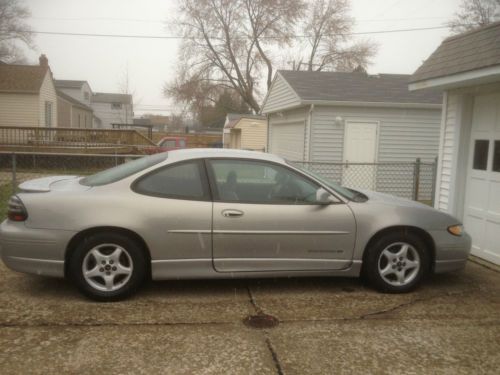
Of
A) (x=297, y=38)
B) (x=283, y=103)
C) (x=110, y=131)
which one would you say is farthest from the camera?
(x=297, y=38)

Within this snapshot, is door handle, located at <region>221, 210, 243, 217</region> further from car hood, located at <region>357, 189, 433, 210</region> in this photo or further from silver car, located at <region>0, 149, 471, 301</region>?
car hood, located at <region>357, 189, 433, 210</region>

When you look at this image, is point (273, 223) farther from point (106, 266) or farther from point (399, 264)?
point (106, 266)

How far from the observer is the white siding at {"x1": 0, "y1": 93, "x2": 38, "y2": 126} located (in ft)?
79.8

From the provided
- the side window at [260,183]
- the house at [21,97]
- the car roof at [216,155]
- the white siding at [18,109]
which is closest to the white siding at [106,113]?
the house at [21,97]

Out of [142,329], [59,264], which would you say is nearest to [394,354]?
[142,329]

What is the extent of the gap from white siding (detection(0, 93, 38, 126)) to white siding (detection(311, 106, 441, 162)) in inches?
732

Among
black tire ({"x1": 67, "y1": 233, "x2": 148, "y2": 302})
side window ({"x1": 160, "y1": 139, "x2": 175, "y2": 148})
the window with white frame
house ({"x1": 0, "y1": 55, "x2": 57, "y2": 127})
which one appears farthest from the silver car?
the window with white frame

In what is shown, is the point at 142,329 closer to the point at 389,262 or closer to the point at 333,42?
the point at 389,262

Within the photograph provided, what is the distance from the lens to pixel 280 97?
14.7m

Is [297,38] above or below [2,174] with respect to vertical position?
above

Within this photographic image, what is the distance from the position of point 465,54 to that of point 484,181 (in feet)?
5.42

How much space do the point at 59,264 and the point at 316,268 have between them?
2.35 metres

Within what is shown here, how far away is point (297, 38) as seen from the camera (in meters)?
38.8

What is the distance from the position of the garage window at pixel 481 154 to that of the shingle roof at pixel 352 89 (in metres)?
6.42
